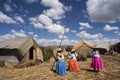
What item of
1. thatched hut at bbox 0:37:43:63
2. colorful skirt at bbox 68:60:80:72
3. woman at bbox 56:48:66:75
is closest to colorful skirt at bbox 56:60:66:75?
woman at bbox 56:48:66:75

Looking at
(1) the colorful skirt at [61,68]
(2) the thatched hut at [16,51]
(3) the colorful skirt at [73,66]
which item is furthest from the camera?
(2) the thatched hut at [16,51]

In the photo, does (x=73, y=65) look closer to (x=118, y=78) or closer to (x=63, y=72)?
(x=63, y=72)

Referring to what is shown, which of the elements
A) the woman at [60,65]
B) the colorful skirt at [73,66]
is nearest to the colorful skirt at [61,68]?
the woman at [60,65]

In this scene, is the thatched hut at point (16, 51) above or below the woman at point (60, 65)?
above

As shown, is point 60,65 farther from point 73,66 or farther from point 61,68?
point 73,66

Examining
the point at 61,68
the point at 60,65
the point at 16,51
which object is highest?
the point at 16,51

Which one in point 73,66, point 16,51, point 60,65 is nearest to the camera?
point 60,65

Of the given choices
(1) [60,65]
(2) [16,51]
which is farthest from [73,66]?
(2) [16,51]

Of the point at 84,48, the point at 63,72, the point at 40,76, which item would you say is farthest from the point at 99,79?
the point at 84,48

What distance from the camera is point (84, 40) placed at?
32812 mm

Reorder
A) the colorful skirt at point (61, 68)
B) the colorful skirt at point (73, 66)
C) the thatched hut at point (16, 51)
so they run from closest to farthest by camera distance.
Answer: the colorful skirt at point (61, 68)
the colorful skirt at point (73, 66)
the thatched hut at point (16, 51)

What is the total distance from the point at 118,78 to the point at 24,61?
10580mm

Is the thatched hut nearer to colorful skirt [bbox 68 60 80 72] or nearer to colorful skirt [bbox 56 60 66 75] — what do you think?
colorful skirt [bbox 68 60 80 72]

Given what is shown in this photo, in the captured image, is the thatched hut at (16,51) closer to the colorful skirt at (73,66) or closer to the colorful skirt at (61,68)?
the colorful skirt at (73,66)
